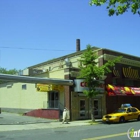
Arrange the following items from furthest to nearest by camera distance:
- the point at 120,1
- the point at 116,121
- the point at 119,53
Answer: the point at 119,53, the point at 116,121, the point at 120,1

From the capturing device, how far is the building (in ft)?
91.0

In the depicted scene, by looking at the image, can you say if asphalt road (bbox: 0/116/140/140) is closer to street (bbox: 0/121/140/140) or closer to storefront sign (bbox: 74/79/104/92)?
street (bbox: 0/121/140/140)

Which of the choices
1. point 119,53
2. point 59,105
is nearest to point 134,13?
point 59,105

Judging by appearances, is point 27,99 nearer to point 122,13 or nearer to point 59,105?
point 59,105

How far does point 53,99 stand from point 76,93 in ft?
12.3

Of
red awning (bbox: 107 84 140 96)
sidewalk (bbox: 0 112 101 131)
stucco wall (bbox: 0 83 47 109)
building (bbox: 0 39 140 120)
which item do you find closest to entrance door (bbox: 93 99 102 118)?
building (bbox: 0 39 140 120)

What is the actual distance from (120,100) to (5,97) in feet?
64.1

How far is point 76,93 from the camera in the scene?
27875 millimetres

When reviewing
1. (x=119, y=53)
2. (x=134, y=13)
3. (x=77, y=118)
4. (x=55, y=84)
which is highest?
(x=119, y=53)

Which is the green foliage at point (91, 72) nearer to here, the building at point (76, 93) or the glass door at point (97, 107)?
the building at point (76, 93)

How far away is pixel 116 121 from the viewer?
24.0 meters

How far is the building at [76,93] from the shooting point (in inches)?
1093

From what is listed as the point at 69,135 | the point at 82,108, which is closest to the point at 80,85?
the point at 82,108

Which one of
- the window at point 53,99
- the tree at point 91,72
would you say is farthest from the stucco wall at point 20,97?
the tree at point 91,72
